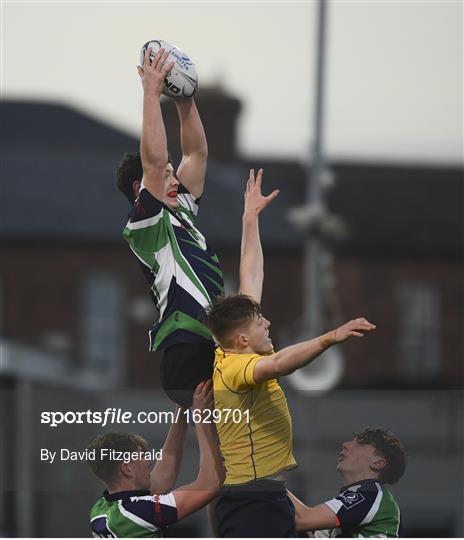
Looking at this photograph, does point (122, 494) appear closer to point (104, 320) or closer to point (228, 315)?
point (228, 315)

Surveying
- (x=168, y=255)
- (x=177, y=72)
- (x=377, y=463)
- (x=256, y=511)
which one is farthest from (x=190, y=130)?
(x=256, y=511)

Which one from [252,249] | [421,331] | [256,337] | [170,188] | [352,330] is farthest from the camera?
[421,331]

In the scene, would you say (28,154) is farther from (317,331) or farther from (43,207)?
(317,331)

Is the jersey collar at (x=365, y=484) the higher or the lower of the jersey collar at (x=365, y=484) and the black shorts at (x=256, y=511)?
the higher

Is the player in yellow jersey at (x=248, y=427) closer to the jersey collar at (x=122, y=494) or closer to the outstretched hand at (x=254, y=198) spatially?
the jersey collar at (x=122, y=494)

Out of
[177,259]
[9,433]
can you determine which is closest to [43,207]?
[9,433]

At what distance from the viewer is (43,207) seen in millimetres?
67375

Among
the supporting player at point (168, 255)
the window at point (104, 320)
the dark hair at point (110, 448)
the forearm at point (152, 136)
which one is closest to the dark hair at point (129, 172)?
the supporting player at point (168, 255)

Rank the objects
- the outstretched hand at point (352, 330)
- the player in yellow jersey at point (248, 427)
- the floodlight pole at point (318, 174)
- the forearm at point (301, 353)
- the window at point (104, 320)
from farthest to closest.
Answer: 1. the window at point (104, 320)
2. the floodlight pole at point (318, 174)
3. the player in yellow jersey at point (248, 427)
4. the forearm at point (301, 353)
5. the outstretched hand at point (352, 330)

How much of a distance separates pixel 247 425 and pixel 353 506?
0.81 metres

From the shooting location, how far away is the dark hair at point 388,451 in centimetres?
1195

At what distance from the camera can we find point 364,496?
11.8 meters

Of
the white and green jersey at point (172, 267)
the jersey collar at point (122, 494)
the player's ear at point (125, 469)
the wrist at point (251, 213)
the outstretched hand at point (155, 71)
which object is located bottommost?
the jersey collar at point (122, 494)

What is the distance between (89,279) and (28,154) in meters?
7.81
